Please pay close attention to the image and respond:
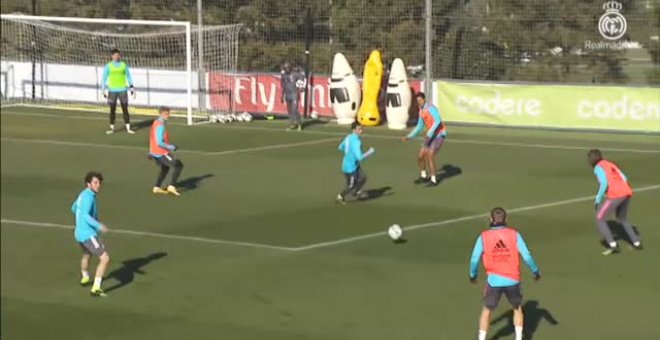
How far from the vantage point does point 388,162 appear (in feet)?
96.2

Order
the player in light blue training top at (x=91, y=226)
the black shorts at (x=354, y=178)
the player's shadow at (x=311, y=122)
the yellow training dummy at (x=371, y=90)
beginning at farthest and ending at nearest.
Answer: the player's shadow at (x=311, y=122) < the yellow training dummy at (x=371, y=90) < the black shorts at (x=354, y=178) < the player in light blue training top at (x=91, y=226)

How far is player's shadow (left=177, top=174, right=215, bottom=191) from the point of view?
25.3 meters

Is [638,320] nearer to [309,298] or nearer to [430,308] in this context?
[430,308]

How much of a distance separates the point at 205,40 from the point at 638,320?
2762cm

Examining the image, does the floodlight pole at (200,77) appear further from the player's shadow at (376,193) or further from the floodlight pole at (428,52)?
the player's shadow at (376,193)

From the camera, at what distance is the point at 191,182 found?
2598cm

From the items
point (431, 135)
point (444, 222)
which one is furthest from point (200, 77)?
point (444, 222)

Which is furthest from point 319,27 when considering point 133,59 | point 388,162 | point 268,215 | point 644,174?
point 268,215

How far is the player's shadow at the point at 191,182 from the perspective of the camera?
83.1 ft

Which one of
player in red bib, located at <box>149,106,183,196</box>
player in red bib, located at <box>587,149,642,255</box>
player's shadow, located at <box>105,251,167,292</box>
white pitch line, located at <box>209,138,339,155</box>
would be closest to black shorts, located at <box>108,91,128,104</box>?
white pitch line, located at <box>209,138,339,155</box>

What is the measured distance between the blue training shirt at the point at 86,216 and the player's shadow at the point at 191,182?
927 centimetres

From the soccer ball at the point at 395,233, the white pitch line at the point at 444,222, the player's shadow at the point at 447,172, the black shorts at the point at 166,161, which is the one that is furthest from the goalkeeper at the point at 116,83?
the soccer ball at the point at 395,233

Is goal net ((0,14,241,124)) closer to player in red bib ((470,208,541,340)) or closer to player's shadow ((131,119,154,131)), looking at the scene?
player's shadow ((131,119,154,131))

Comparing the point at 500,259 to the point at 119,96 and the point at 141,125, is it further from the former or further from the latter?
the point at 141,125
